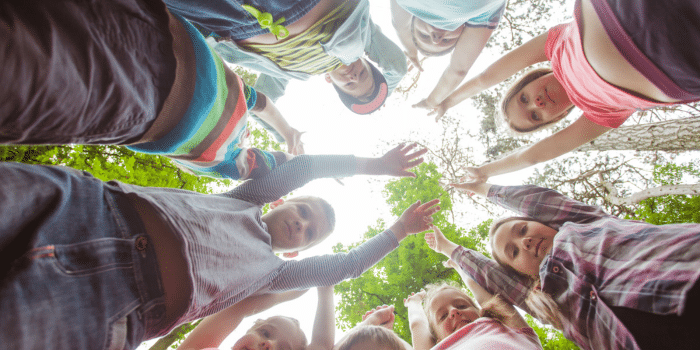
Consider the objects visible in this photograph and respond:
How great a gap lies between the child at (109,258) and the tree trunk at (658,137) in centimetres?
603

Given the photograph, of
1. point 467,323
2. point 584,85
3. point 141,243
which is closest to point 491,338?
point 467,323

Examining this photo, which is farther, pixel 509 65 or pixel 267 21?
Answer: pixel 509 65

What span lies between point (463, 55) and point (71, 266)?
3.06 m

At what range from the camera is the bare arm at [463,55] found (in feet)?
7.92

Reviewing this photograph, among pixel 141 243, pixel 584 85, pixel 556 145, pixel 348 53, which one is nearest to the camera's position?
pixel 141 243

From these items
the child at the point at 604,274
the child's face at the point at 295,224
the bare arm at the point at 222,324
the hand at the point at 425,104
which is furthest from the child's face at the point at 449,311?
the hand at the point at 425,104

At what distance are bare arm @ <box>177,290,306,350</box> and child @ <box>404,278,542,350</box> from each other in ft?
6.19

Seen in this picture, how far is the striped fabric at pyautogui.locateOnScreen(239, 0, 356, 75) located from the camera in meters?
1.92

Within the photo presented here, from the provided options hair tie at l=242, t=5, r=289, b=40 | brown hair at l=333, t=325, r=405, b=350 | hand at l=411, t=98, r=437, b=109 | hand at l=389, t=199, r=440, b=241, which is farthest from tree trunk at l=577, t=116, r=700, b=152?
hair tie at l=242, t=5, r=289, b=40

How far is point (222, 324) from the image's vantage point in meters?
2.67

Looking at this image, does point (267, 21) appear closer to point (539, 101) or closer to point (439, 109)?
point (439, 109)

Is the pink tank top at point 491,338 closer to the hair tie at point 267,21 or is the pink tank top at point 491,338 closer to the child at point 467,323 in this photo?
the child at point 467,323

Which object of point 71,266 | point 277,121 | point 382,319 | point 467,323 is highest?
point 277,121

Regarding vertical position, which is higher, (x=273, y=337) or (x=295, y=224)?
(x=295, y=224)
